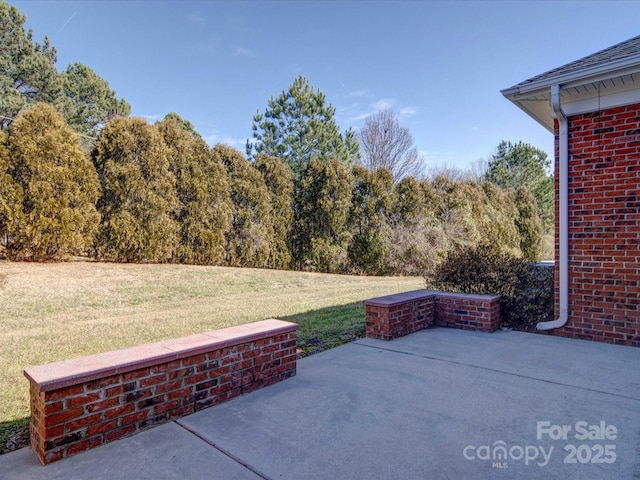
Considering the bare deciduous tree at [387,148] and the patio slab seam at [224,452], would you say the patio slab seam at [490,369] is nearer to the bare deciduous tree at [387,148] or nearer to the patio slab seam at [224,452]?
the patio slab seam at [224,452]

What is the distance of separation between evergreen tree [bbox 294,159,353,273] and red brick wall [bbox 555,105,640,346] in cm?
941

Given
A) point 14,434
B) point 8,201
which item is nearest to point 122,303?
point 8,201

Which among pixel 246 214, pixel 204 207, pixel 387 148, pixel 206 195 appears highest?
pixel 387 148

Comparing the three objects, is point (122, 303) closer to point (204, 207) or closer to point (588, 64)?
point (204, 207)

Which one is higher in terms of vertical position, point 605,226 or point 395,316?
point 605,226

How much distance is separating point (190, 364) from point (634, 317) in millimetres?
4977

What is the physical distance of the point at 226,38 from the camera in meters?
16.3

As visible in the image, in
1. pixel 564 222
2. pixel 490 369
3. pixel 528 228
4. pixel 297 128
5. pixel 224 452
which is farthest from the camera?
pixel 297 128

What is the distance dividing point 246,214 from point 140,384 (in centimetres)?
1072

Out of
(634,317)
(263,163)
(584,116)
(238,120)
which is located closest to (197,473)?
(634,317)

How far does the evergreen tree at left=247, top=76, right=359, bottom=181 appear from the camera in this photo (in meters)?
22.1

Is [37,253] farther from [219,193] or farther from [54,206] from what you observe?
[219,193]

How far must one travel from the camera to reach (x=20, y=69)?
55.2 ft

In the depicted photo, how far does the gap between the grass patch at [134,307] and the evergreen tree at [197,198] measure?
975 mm
